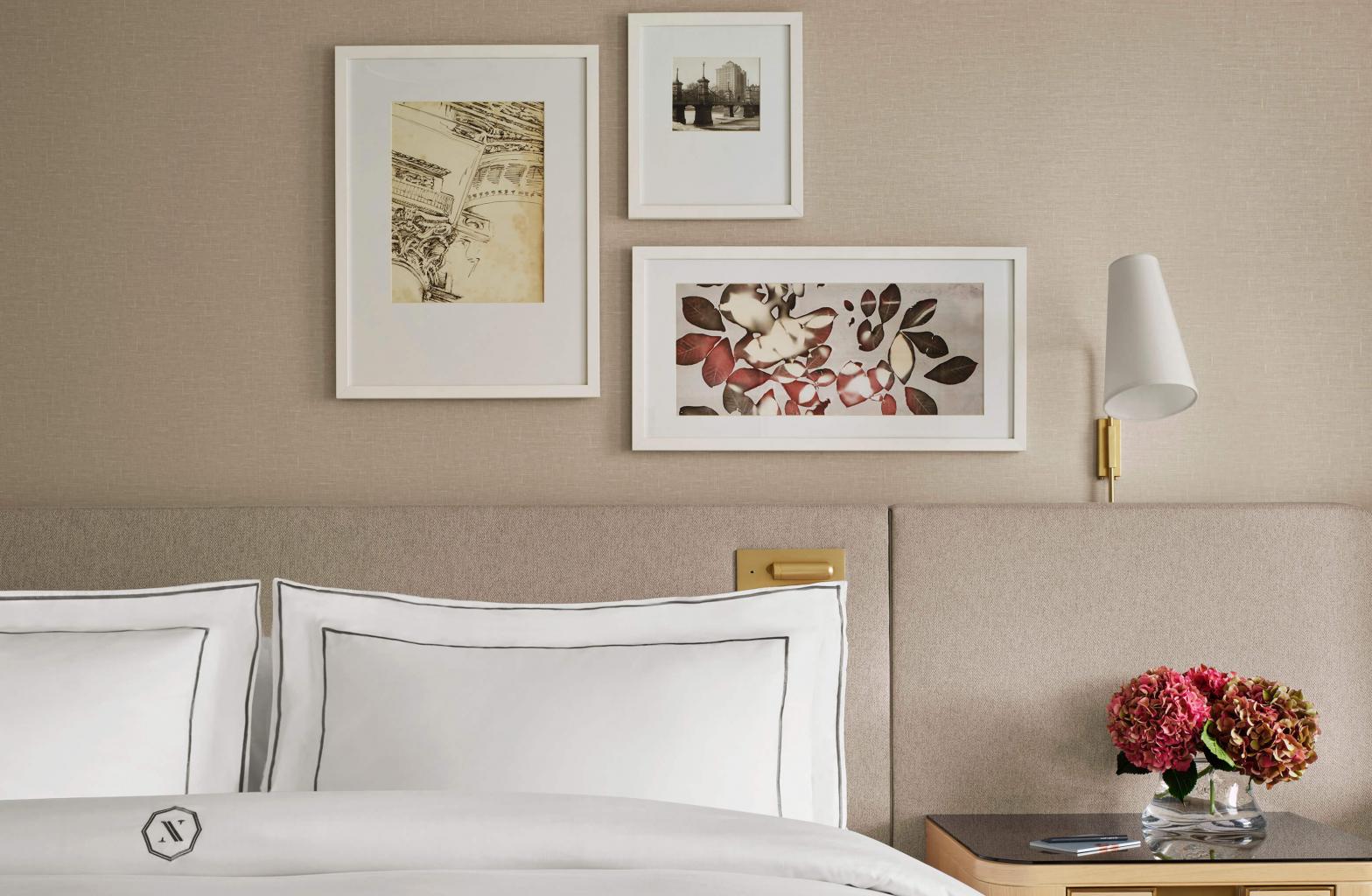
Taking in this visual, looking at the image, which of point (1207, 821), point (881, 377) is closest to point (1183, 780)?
point (1207, 821)

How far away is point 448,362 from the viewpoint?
1.90 meters

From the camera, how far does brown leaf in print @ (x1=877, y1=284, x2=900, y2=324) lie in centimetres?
190

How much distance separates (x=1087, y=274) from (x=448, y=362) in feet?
4.09

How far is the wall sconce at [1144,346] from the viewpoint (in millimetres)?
1753

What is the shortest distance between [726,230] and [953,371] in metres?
0.51

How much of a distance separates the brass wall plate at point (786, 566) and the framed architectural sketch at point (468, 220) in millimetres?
441

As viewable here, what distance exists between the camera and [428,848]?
1.14 m

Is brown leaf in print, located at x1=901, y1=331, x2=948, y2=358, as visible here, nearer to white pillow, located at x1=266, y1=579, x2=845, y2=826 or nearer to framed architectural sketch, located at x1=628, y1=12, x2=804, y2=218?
framed architectural sketch, located at x1=628, y1=12, x2=804, y2=218

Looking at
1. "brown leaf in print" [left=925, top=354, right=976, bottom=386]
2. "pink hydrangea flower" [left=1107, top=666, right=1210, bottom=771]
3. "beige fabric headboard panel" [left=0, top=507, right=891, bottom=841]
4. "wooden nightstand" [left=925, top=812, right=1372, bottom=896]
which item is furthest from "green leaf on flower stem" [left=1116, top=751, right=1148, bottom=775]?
"brown leaf in print" [left=925, top=354, right=976, bottom=386]

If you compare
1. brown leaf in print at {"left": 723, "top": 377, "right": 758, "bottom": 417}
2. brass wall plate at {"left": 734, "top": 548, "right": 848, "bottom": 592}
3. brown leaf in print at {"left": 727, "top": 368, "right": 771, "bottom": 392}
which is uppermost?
brown leaf in print at {"left": 727, "top": 368, "right": 771, "bottom": 392}

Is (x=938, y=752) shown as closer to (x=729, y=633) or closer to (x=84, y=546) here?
(x=729, y=633)

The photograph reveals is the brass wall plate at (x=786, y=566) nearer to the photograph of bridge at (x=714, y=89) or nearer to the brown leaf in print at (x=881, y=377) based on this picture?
the brown leaf in print at (x=881, y=377)

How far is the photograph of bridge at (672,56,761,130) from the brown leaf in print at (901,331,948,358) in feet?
1.74

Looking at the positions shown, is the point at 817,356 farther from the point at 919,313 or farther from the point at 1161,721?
the point at 1161,721
